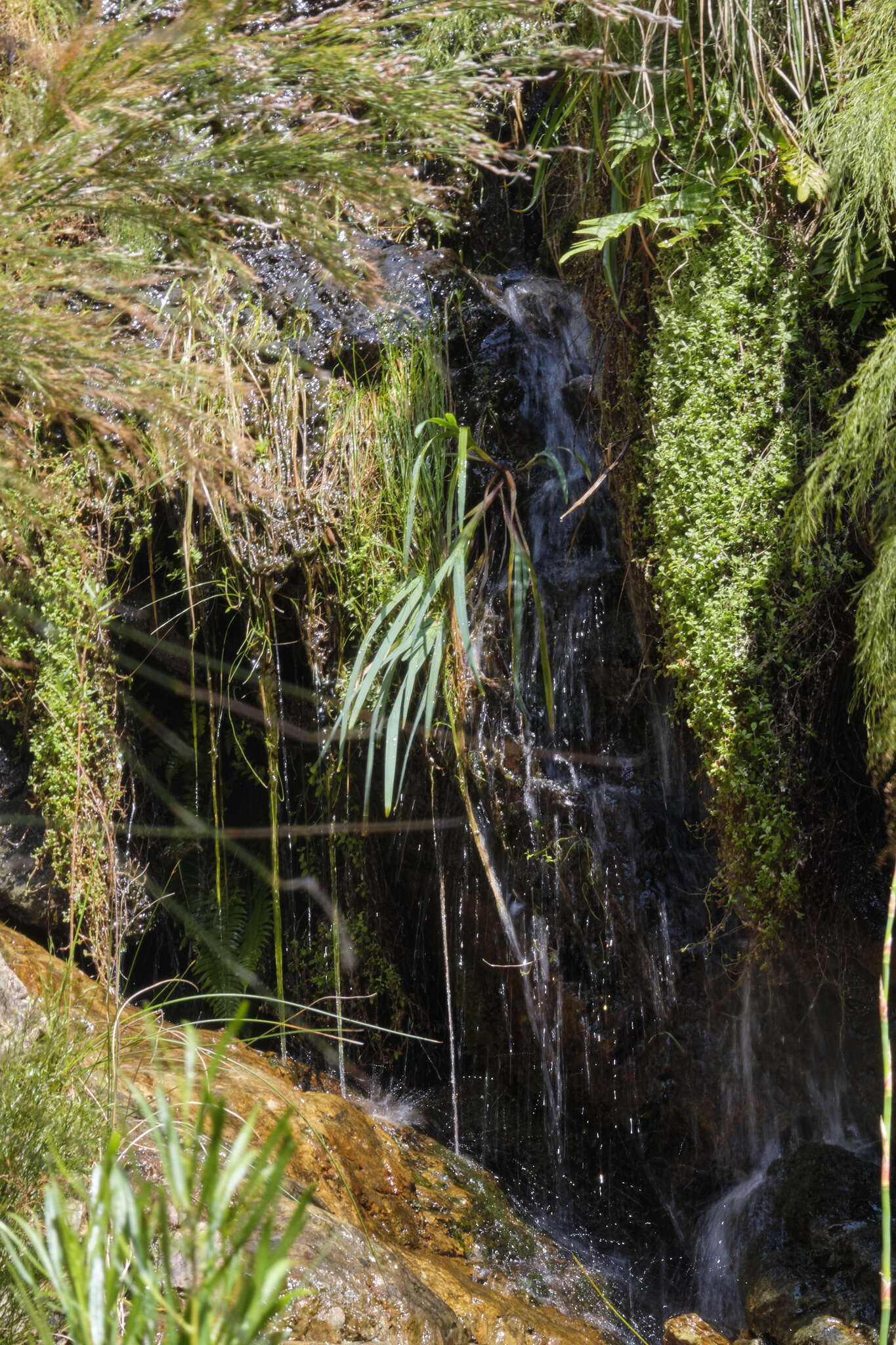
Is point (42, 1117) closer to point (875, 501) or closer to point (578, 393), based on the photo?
point (875, 501)

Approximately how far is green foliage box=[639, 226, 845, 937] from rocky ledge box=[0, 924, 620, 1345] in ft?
4.54

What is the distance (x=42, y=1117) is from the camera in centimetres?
179

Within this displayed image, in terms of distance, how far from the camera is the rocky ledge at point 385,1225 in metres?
2.24

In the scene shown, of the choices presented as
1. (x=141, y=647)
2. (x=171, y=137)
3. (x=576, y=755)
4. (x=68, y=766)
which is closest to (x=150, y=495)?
(x=141, y=647)

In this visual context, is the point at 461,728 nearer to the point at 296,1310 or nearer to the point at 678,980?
the point at 678,980

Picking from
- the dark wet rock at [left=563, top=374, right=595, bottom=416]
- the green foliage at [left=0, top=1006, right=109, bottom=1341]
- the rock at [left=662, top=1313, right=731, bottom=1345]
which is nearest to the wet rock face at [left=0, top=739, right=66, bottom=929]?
the green foliage at [left=0, top=1006, right=109, bottom=1341]

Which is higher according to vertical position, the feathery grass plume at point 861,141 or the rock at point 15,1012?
the feathery grass plume at point 861,141

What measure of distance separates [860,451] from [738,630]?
2.06ft

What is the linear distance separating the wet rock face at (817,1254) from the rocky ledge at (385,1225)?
20.7 inches

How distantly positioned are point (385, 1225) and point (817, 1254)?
53.0 inches

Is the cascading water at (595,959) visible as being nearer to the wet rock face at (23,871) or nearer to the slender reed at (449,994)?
the slender reed at (449,994)

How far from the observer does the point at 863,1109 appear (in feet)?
11.6

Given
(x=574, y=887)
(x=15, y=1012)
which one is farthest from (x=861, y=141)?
(x=15, y=1012)

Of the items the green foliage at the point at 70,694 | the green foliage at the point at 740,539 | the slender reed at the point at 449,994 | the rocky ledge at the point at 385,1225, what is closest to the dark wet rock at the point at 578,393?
the green foliage at the point at 740,539
